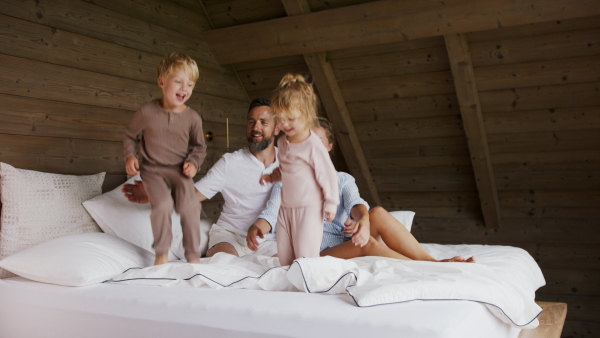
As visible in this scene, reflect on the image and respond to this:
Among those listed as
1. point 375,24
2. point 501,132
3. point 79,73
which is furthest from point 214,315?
point 501,132

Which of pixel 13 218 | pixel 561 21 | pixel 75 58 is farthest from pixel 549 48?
pixel 13 218

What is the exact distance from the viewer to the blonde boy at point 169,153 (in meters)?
2.21

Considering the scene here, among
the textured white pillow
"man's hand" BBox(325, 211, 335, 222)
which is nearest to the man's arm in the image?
"man's hand" BBox(325, 211, 335, 222)

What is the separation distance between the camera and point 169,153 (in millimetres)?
2266

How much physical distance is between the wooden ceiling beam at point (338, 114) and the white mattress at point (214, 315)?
202cm

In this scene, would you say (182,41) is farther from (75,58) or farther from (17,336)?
(17,336)

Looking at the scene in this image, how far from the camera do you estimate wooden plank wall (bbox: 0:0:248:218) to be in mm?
2695

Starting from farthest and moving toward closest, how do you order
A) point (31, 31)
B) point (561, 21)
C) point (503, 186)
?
point (503, 186), point (561, 21), point (31, 31)

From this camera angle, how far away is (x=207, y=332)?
5.59 feet

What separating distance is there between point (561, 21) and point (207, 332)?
2.50m

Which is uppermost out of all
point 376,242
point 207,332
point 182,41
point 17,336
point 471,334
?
point 182,41

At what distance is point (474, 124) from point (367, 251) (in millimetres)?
1594

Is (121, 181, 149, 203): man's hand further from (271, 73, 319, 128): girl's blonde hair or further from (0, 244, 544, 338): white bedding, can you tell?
(271, 73, 319, 128): girl's blonde hair

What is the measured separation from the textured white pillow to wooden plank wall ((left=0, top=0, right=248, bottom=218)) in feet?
0.63
